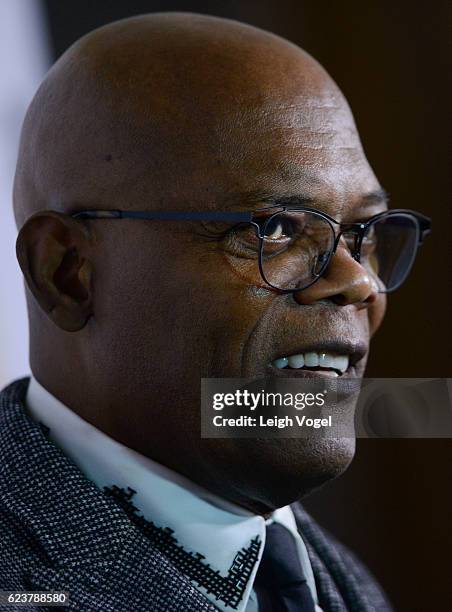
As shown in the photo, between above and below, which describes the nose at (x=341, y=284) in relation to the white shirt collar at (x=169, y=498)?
above

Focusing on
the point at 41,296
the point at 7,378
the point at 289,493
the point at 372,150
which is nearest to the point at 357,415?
the point at 289,493

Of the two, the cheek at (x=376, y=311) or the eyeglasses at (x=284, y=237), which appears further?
the cheek at (x=376, y=311)

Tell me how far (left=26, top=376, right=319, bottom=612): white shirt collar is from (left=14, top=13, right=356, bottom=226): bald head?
25 centimetres

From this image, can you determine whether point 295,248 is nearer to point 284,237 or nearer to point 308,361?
point 284,237

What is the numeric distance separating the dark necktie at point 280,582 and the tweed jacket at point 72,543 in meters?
0.09

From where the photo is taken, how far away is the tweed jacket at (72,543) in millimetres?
902

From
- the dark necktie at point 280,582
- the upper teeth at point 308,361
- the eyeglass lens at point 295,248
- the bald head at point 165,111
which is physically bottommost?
the dark necktie at point 280,582

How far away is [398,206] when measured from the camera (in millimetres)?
1490

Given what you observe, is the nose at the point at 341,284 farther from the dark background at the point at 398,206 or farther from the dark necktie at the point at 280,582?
the dark background at the point at 398,206

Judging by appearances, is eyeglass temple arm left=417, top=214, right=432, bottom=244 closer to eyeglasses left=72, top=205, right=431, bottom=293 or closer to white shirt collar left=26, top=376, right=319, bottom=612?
eyeglasses left=72, top=205, right=431, bottom=293

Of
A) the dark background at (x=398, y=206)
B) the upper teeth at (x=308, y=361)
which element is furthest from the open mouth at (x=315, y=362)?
the dark background at (x=398, y=206)

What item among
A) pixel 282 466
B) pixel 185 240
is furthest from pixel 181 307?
pixel 282 466

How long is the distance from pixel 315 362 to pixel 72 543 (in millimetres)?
306

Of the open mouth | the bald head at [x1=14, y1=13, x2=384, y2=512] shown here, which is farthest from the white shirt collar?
the open mouth
